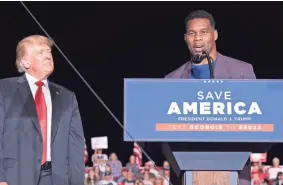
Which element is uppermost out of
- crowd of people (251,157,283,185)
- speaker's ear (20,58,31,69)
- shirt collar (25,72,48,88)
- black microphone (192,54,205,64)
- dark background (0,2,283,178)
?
dark background (0,2,283,178)

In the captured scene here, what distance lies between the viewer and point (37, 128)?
359cm

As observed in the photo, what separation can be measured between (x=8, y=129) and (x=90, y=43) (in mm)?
10316

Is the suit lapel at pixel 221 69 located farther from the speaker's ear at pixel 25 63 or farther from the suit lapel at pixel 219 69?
the speaker's ear at pixel 25 63

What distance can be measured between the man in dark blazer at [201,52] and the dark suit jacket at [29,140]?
2.20ft

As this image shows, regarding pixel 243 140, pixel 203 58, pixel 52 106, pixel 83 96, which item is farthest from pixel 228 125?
pixel 83 96

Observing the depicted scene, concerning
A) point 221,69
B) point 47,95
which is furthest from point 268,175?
point 47,95

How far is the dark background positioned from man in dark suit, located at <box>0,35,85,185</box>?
8.59 metres

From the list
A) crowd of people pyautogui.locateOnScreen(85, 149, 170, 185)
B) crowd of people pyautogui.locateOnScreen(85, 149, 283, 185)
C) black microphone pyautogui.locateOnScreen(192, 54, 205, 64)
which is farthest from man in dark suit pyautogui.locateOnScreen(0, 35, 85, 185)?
crowd of people pyautogui.locateOnScreen(85, 149, 170, 185)

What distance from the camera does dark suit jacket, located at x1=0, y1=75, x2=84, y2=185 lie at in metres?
3.58

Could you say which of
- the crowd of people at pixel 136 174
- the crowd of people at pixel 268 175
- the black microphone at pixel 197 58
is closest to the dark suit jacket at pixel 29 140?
the black microphone at pixel 197 58

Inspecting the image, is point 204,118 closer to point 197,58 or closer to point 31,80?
point 197,58

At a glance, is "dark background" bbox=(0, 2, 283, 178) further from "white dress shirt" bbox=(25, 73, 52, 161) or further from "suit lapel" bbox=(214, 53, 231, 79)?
"white dress shirt" bbox=(25, 73, 52, 161)

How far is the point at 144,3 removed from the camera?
13258 millimetres

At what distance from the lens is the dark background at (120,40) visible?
42.1 ft
